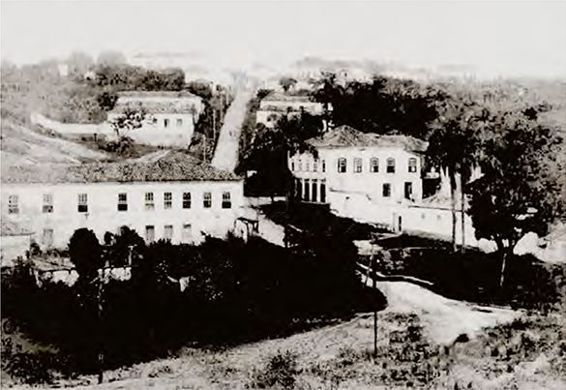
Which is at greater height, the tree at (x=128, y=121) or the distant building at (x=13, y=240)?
the tree at (x=128, y=121)

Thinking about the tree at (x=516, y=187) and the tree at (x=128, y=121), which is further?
the tree at (x=516, y=187)

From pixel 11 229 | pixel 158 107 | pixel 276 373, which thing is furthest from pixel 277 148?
pixel 11 229

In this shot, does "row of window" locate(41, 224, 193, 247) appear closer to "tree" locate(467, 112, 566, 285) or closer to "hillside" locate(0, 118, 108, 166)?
"hillside" locate(0, 118, 108, 166)

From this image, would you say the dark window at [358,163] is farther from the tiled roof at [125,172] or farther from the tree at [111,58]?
the tree at [111,58]

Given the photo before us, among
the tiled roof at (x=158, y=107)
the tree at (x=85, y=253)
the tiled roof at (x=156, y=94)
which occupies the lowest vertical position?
the tree at (x=85, y=253)

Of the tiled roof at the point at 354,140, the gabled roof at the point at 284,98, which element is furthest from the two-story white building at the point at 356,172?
the gabled roof at the point at 284,98

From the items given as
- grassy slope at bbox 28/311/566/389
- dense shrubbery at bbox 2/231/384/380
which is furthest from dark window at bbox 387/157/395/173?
grassy slope at bbox 28/311/566/389

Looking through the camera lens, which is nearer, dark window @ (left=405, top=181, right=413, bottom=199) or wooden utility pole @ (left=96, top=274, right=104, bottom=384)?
wooden utility pole @ (left=96, top=274, right=104, bottom=384)
